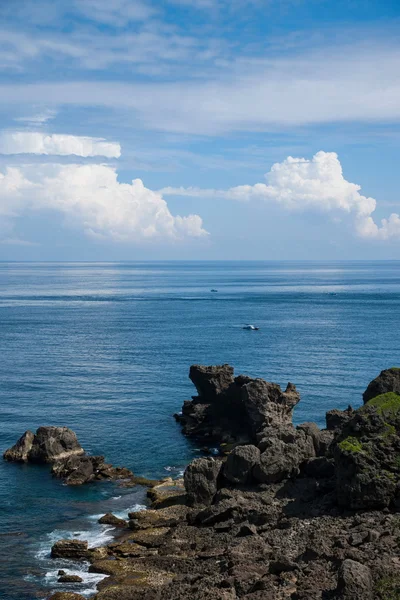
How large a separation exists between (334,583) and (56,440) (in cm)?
4031

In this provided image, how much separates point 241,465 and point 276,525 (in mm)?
9191

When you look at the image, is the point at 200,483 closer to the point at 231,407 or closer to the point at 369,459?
the point at 369,459

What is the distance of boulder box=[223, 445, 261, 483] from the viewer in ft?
185

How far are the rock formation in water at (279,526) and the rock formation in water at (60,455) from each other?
6.97 metres

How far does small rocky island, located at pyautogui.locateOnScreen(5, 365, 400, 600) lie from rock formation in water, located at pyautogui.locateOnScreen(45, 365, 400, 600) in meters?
0.08

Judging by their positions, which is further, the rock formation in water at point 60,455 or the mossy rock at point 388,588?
the rock formation in water at point 60,455

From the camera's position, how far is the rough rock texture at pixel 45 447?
69500 mm

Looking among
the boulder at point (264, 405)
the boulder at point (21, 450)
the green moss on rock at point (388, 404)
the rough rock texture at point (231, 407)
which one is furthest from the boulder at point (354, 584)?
the boulder at point (21, 450)

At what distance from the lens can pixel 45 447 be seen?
2736 inches

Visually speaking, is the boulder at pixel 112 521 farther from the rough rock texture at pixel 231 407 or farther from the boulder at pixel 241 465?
the rough rock texture at pixel 231 407

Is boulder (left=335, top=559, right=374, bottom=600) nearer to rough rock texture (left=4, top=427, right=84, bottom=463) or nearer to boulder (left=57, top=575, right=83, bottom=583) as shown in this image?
boulder (left=57, top=575, right=83, bottom=583)

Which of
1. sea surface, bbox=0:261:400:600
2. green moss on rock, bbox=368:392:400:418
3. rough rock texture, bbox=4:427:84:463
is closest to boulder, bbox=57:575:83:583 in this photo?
sea surface, bbox=0:261:400:600

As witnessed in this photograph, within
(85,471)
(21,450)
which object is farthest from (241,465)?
(21,450)

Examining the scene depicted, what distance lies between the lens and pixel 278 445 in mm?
57875
